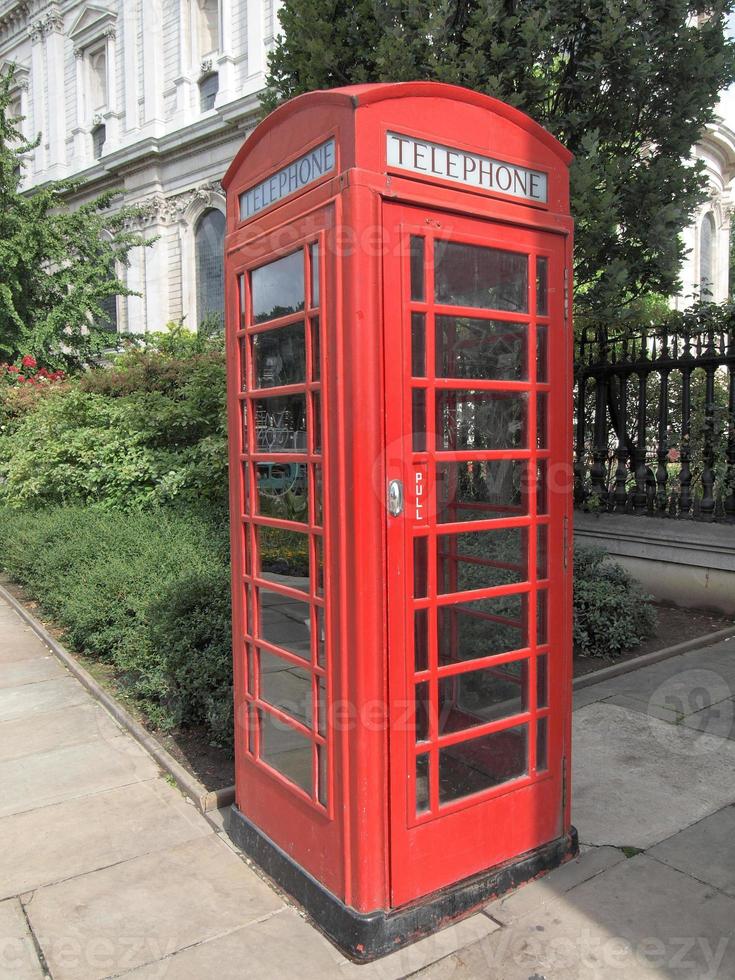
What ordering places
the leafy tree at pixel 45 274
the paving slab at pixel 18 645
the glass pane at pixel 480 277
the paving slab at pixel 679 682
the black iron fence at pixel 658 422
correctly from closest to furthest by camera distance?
1. the glass pane at pixel 480 277
2. the paving slab at pixel 679 682
3. the paving slab at pixel 18 645
4. the black iron fence at pixel 658 422
5. the leafy tree at pixel 45 274

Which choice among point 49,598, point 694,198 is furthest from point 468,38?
point 49,598

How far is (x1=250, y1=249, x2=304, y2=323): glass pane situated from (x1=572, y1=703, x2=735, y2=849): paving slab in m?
2.56

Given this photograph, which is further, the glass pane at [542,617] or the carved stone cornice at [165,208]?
the carved stone cornice at [165,208]

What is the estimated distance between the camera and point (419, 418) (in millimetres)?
2629

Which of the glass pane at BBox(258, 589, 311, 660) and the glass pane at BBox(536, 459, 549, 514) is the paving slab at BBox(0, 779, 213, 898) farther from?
the glass pane at BBox(536, 459, 549, 514)

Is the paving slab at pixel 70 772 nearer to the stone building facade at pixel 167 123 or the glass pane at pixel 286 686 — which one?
the glass pane at pixel 286 686

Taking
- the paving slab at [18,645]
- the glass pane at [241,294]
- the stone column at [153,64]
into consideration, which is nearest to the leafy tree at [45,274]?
the paving slab at [18,645]

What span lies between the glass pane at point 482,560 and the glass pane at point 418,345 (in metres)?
0.66

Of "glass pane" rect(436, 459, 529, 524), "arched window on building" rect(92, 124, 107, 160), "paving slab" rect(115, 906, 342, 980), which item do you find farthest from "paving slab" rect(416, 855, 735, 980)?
"arched window on building" rect(92, 124, 107, 160)

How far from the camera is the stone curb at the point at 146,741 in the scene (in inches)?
147

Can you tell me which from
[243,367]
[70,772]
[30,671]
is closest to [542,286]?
[243,367]

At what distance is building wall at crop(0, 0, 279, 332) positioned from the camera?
26.8 metres

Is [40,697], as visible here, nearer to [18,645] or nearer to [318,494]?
[18,645]

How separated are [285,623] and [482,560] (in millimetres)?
831
